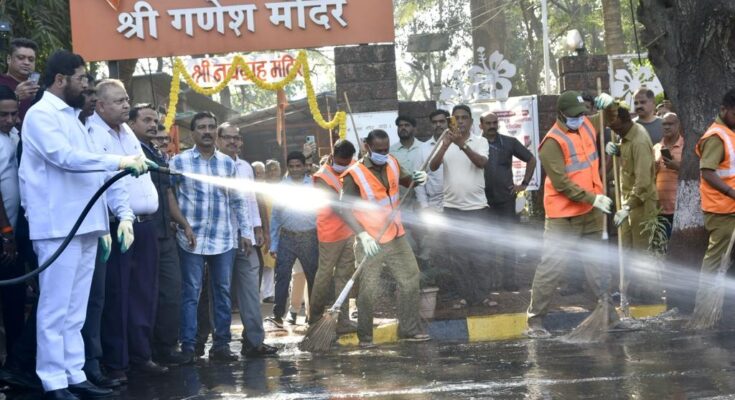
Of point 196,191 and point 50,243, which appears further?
point 196,191

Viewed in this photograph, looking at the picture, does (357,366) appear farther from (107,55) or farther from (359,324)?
(107,55)

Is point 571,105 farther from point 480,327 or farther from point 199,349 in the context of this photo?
point 199,349

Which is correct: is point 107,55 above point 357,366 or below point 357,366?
above

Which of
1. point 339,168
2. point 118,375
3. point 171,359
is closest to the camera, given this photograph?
point 118,375

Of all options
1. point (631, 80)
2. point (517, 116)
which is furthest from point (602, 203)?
point (631, 80)

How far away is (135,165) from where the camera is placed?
23.9ft

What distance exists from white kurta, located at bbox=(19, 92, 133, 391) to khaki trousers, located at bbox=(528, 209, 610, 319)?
164 inches

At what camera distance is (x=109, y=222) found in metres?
8.17

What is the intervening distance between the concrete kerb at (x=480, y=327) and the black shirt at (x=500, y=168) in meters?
1.68

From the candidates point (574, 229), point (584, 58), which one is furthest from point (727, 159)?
point (584, 58)

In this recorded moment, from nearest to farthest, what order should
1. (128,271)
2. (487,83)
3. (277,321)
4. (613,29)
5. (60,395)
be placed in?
(60,395), (128,271), (277,321), (487,83), (613,29)

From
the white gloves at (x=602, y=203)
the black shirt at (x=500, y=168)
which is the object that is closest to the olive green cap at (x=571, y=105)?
the white gloves at (x=602, y=203)

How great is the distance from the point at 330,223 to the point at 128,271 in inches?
119

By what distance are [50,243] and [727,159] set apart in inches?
219
